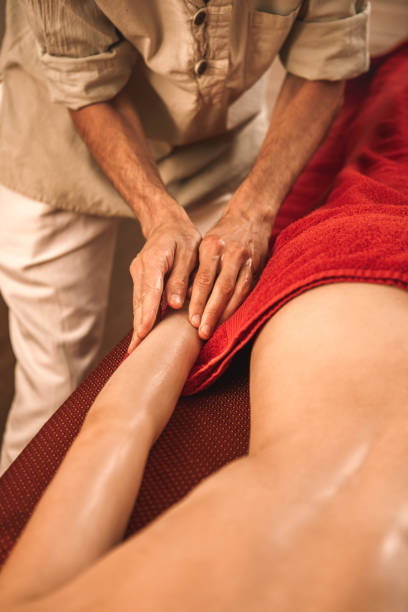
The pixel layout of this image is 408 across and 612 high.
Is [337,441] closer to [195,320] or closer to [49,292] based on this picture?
[195,320]

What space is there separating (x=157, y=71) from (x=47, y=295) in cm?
55

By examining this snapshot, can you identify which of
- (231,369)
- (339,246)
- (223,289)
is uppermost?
(339,246)

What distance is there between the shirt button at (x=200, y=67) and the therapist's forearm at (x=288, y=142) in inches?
7.7

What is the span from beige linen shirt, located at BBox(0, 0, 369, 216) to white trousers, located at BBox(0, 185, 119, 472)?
61 millimetres

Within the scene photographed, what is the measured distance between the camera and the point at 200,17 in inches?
34.9

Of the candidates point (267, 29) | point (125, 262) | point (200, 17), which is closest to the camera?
point (200, 17)

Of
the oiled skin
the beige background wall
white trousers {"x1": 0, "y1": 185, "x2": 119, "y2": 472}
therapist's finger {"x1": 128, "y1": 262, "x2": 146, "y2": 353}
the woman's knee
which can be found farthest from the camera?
the beige background wall

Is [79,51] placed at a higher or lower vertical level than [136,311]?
higher

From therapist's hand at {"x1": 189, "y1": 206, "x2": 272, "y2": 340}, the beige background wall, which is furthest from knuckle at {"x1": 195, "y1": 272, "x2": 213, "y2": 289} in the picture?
the beige background wall

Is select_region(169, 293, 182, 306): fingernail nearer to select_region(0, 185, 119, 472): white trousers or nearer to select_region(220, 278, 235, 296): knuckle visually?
select_region(220, 278, 235, 296): knuckle

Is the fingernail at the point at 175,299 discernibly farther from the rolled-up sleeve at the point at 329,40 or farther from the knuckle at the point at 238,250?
the rolled-up sleeve at the point at 329,40

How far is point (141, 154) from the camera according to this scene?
3.22 ft

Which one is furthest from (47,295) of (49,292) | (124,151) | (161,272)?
(161,272)

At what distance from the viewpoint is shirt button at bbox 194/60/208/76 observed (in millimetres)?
935
